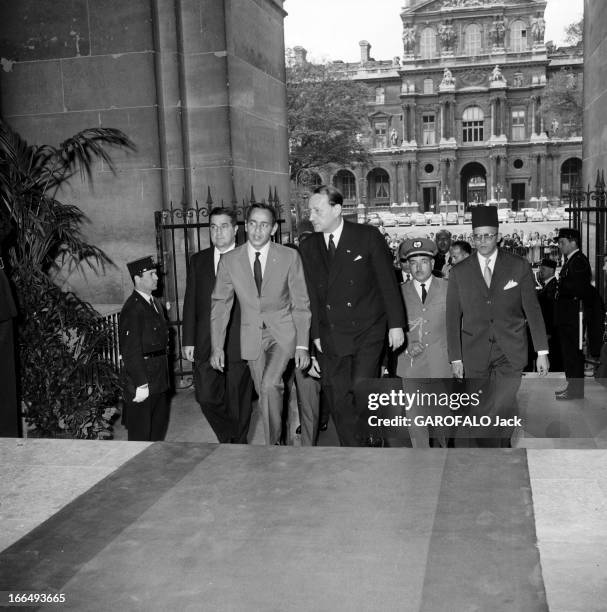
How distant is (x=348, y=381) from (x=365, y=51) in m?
89.2

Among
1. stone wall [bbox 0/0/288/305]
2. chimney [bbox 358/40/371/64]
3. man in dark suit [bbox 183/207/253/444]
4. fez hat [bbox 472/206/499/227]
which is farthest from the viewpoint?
chimney [bbox 358/40/371/64]

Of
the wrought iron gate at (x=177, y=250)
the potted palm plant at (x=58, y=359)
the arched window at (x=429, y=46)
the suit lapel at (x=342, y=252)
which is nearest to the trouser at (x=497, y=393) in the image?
the suit lapel at (x=342, y=252)

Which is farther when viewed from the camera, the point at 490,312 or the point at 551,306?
the point at 551,306

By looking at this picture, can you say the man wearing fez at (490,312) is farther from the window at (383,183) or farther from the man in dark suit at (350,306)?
the window at (383,183)

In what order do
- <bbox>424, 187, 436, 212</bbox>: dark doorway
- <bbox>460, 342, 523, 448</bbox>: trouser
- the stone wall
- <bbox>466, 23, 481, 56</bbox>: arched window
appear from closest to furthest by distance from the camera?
<bbox>460, 342, 523, 448</bbox>: trouser
the stone wall
<bbox>424, 187, 436, 212</bbox>: dark doorway
<bbox>466, 23, 481, 56</bbox>: arched window

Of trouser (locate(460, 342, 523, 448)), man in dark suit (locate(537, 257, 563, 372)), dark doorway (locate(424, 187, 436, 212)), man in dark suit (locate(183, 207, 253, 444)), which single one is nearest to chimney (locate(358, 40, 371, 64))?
dark doorway (locate(424, 187, 436, 212))

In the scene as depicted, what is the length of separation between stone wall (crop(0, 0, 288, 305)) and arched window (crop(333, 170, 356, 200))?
236 feet

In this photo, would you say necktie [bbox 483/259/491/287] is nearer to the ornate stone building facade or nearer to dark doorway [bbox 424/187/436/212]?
the ornate stone building facade

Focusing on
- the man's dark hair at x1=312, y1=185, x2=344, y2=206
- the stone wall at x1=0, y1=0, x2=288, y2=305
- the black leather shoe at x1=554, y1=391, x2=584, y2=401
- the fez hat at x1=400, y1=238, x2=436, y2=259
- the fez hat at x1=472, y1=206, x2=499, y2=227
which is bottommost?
the black leather shoe at x1=554, y1=391, x2=584, y2=401

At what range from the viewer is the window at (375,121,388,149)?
81188 mm

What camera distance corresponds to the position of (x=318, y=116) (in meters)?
39.8

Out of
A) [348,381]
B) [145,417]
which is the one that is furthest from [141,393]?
[348,381]

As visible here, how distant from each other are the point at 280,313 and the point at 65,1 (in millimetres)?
5050

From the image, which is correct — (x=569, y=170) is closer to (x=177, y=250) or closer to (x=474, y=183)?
(x=474, y=183)
